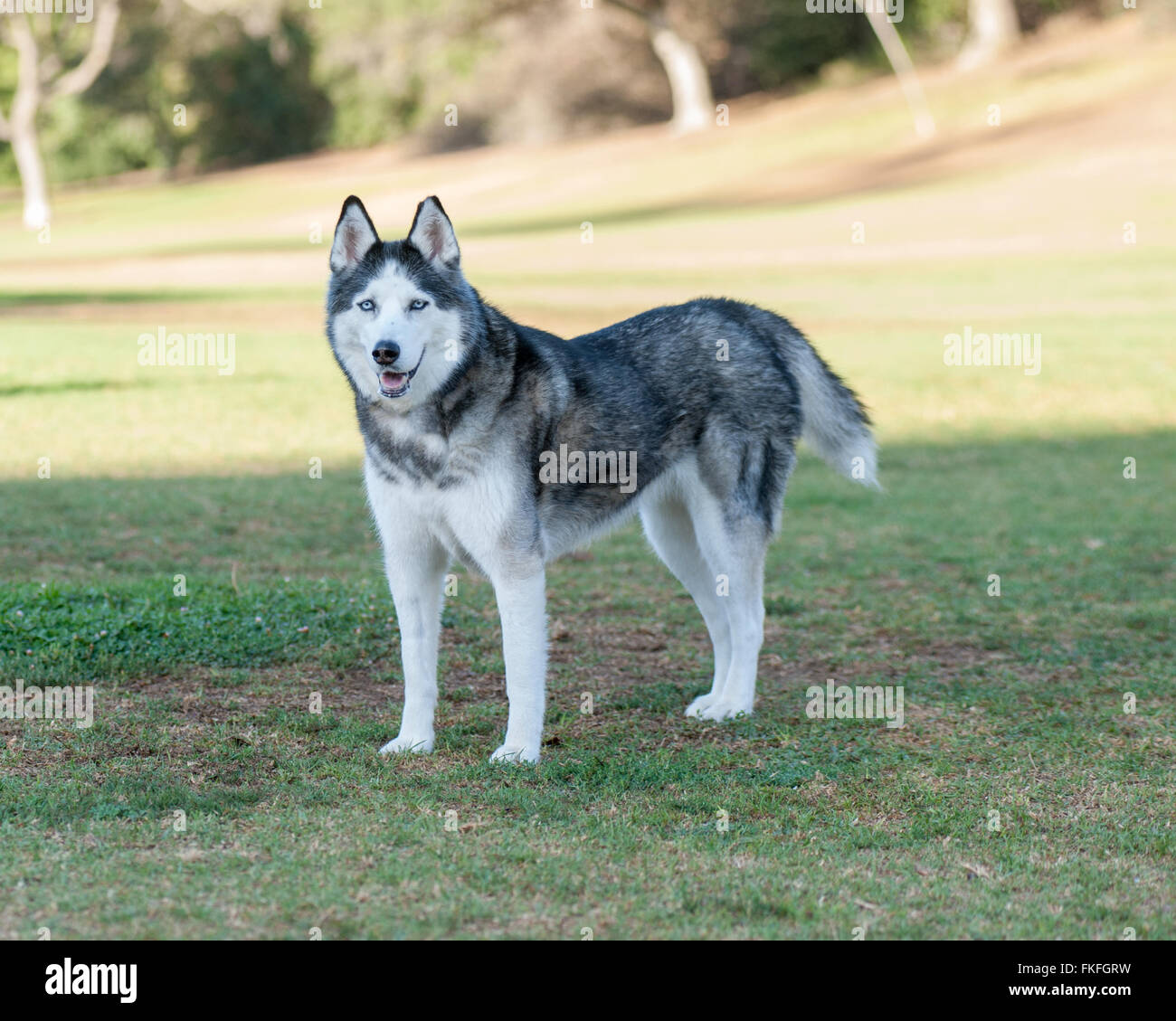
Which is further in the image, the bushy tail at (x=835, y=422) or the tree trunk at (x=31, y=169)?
the tree trunk at (x=31, y=169)

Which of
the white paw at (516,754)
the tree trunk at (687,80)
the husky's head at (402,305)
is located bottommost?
the white paw at (516,754)

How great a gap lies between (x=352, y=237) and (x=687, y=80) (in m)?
54.6

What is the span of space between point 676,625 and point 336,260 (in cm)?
371

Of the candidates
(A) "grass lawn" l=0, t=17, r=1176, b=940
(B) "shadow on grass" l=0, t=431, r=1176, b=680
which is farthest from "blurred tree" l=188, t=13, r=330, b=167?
(B) "shadow on grass" l=0, t=431, r=1176, b=680

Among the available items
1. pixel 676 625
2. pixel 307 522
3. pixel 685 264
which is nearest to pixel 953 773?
pixel 676 625

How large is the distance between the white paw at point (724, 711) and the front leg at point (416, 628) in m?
1.43

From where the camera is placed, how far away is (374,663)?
25.9ft

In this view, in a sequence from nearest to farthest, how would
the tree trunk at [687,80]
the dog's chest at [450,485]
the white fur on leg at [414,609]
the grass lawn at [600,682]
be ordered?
the grass lawn at [600,682], the dog's chest at [450,485], the white fur on leg at [414,609], the tree trunk at [687,80]

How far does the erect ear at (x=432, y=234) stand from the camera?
6.19 m

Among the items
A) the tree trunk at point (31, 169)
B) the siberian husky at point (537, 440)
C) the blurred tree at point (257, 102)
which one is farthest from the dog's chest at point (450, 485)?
the blurred tree at point (257, 102)

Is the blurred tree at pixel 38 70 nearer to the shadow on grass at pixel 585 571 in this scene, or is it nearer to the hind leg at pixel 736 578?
the shadow on grass at pixel 585 571

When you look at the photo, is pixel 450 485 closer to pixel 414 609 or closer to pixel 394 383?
pixel 394 383

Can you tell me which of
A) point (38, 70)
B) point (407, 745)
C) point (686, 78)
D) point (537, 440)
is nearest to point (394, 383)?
point (537, 440)
